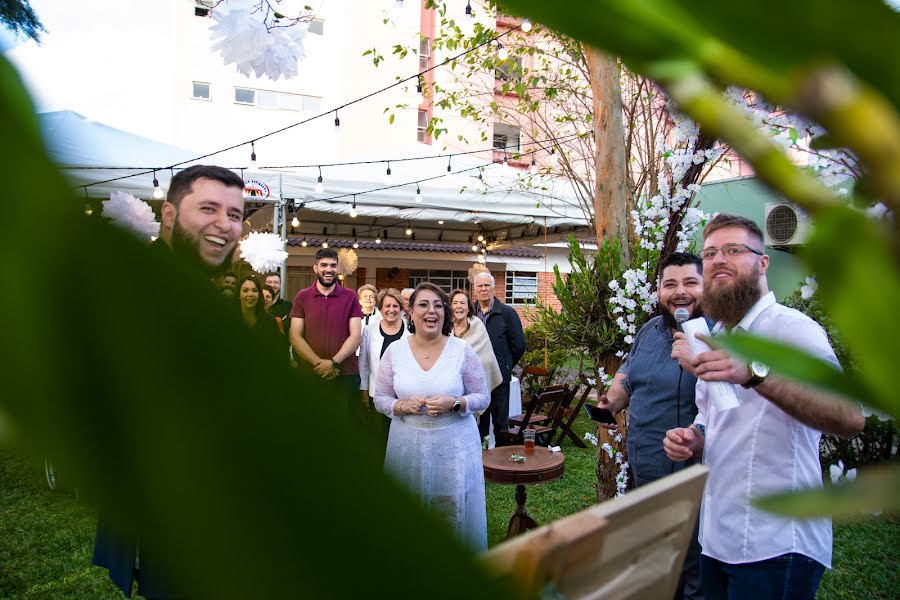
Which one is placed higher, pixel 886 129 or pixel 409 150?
pixel 409 150

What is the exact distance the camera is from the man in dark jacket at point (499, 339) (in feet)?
21.4

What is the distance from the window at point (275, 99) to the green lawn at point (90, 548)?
12.8m

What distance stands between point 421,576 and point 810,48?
14cm

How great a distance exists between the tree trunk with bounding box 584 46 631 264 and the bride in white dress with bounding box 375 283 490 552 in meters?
1.65

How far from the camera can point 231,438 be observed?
98 mm

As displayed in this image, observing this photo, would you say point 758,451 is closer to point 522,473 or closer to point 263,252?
point 522,473

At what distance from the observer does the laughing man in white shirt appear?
2.02 m

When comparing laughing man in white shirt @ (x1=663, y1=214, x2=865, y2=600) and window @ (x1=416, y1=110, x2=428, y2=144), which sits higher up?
window @ (x1=416, y1=110, x2=428, y2=144)

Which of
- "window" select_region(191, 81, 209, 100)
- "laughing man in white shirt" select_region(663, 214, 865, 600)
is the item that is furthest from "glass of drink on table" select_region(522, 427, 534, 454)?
"window" select_region(191, 81, 209, 100)

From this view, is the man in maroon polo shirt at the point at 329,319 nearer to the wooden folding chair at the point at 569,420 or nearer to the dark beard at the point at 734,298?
the wooden folding chair at the point at 569,420

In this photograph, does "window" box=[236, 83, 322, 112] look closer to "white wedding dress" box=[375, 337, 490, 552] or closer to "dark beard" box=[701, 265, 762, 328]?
"white wedding dress" box=[375, 337, 490, 552]

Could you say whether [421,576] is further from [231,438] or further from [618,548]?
[618,548]

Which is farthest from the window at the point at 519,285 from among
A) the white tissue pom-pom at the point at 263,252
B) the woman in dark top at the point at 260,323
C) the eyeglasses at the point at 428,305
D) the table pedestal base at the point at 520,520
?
the woman in dark top at the point at 260,323

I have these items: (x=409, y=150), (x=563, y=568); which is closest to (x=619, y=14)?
(x=563, y=568)
